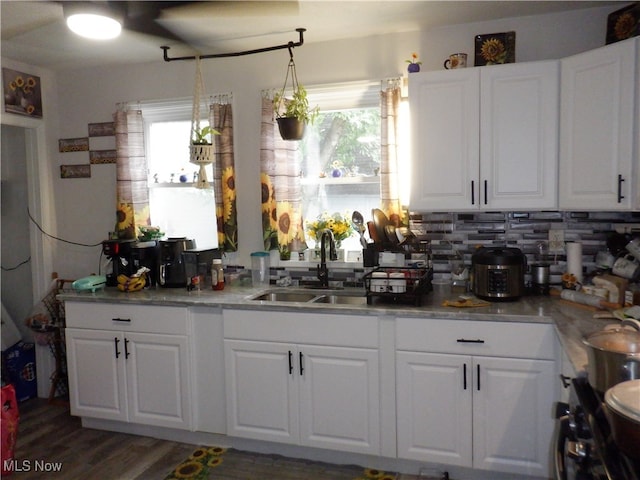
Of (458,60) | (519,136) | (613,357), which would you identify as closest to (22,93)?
(458,60)

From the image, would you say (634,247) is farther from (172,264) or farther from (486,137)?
(172,264)

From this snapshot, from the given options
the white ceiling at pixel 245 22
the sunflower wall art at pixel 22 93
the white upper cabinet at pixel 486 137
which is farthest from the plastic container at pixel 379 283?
the sunflower wall art at pixel 22 93

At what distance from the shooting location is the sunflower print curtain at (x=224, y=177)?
136 inches

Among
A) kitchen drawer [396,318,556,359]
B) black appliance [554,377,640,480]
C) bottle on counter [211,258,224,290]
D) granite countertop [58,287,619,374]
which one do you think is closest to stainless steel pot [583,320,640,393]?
black appliance [554,377,640,480]

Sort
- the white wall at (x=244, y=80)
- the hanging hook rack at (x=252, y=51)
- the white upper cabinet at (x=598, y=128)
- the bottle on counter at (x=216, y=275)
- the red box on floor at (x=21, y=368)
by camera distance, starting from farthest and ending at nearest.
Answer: the red box on floor at (x=21, y=368)
the bottle on counter at (x=216, y=275)
the hanging hook rack at (x=252, y=51)
the white wall at (x=244, y=80)
the white upper cabinet at (x=598, y=128)

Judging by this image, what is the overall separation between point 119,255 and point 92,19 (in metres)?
1.54

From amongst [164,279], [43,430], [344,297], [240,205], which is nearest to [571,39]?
[344,297]

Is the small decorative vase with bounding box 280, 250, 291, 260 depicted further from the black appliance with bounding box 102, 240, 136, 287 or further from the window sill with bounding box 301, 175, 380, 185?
the black appliance with bounding box 102, 240, 136, 287

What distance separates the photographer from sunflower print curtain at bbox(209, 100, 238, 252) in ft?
11.3

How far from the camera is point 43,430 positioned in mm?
3316

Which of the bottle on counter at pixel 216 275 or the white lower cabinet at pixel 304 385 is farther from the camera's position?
the bottle on counter at pixel 216 275

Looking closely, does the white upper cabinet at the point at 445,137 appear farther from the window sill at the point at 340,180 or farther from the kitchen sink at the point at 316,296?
the kitchen sink at the point at 316,296

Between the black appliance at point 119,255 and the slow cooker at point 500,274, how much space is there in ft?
7.31

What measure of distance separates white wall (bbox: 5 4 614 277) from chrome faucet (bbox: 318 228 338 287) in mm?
534
